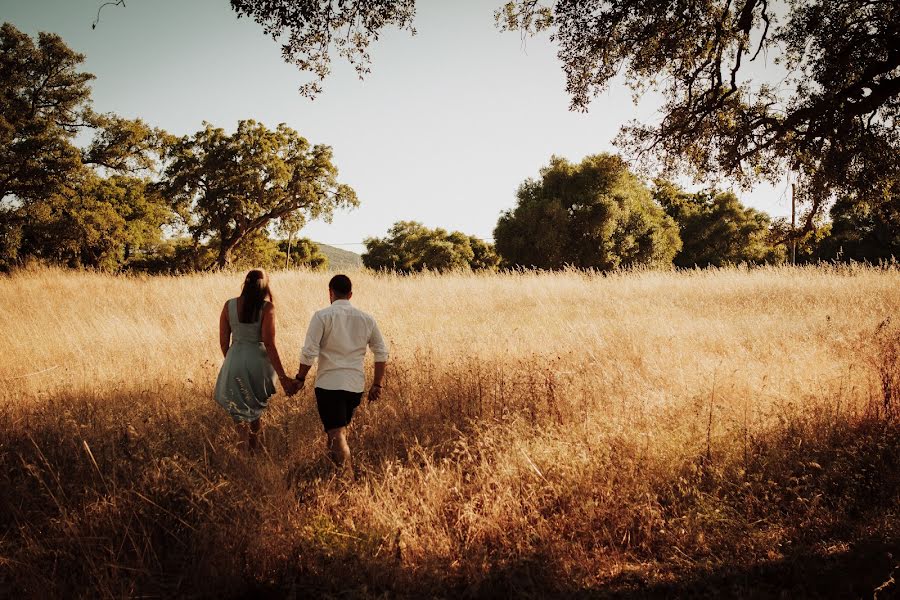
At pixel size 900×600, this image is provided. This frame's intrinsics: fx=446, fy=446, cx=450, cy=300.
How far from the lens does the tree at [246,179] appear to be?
93.3 ft

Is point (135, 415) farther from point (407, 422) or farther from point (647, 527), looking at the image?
point (647, 527)

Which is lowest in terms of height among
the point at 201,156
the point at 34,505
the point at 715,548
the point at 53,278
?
the point at 715,548

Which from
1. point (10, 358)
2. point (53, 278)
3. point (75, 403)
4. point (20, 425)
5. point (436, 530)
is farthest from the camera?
point (53, 278)

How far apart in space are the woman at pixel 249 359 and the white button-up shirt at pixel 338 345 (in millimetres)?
623

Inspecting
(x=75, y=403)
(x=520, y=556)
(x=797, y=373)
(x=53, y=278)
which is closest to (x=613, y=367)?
(x=797, y=373)

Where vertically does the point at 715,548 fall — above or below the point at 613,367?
below

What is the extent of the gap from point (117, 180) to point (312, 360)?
1740 inches

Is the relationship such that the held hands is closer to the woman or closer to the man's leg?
the woman

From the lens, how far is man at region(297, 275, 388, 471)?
4145 mm

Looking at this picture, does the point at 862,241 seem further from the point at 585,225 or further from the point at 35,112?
the point at 35,112

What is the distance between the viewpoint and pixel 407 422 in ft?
16.8

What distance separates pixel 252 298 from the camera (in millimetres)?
4598

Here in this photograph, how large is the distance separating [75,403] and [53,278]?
498 inches

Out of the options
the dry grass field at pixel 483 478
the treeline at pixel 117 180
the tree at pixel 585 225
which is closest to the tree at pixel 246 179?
the treeline at pixel 117 180
